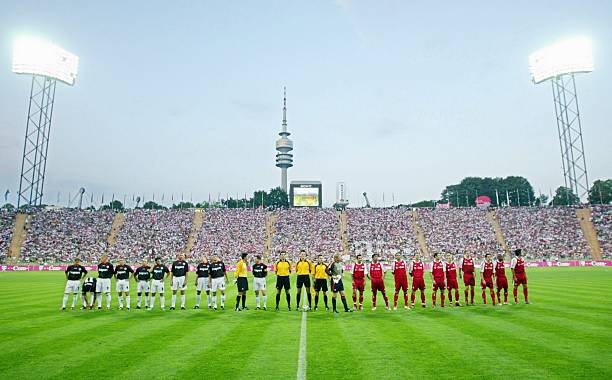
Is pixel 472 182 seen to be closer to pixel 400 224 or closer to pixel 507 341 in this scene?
pixel 400 224

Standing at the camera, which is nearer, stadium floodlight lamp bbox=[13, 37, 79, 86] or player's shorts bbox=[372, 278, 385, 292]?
player's shorts bbox=[372, 278, 385, 292]

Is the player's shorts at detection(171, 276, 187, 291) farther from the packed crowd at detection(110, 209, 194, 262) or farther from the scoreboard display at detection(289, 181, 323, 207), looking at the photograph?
the scoreboard display at detection(289, 181, 323, 207)

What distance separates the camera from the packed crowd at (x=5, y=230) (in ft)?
183

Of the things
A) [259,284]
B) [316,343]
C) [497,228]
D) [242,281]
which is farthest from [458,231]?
[316,343]

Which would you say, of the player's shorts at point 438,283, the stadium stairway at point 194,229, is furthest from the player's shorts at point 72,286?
the stadium stairway at point 194,229

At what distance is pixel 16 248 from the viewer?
57031 mm

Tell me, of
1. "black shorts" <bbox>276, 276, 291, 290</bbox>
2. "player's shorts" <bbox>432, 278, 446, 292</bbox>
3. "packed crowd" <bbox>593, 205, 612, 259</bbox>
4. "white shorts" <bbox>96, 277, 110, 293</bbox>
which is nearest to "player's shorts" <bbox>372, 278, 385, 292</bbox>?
"player's shorts" <bbox>432, 278, 446, 292</bbox>

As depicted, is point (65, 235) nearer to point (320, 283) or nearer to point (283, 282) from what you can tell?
point (283, 282)

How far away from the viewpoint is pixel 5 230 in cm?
5984

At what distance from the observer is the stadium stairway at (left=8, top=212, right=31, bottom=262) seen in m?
56.0

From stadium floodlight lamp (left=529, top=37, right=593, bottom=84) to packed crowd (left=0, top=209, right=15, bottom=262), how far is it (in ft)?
270

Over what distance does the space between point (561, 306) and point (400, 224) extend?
48.8 metres

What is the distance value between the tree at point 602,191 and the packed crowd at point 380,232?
63774mm

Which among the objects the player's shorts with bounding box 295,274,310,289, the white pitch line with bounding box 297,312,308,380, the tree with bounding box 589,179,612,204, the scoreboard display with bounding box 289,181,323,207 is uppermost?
the tree with bounding box 589,179,612,204
